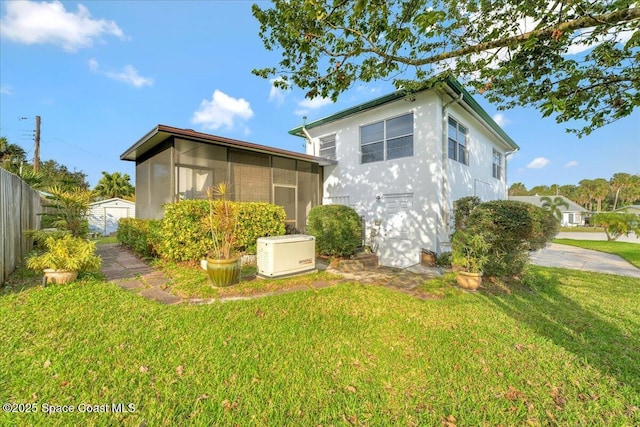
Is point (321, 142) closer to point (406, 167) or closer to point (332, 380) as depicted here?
point (406, 167)

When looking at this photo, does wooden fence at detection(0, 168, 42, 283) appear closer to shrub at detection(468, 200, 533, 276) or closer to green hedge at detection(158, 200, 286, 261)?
green hedge at detection(158, 200, 286, 261)

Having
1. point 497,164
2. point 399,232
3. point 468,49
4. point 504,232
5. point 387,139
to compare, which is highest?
point 387,139

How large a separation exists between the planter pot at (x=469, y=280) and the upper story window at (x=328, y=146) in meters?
7.35

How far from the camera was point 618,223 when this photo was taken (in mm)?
15984

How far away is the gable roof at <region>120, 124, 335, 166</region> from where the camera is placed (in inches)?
251

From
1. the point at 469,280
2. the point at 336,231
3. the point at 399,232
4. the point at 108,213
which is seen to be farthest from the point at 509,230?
the point at 108,213

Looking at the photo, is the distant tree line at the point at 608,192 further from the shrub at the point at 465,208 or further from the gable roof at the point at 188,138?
the gable roof at the point at 188,138

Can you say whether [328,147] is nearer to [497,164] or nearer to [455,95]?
[455,95]

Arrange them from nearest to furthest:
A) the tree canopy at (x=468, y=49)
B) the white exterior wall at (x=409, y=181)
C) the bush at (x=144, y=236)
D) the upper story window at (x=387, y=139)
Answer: the tree canopy at (x=468, y=49), the bush at (x=144, y=236), the white exterior wall at (x=409, y=181), the upper story window at (x=387, y=139)

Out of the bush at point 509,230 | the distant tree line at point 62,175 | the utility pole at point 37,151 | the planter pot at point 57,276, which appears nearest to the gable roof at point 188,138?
the planter pot at point 57,276

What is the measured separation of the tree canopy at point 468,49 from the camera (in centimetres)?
418

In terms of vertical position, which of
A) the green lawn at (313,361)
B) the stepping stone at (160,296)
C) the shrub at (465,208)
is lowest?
the green lawn at (313,361)

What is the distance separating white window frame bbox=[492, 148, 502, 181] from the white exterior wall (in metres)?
2.39

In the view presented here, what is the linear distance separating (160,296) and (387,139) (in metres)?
8.58
